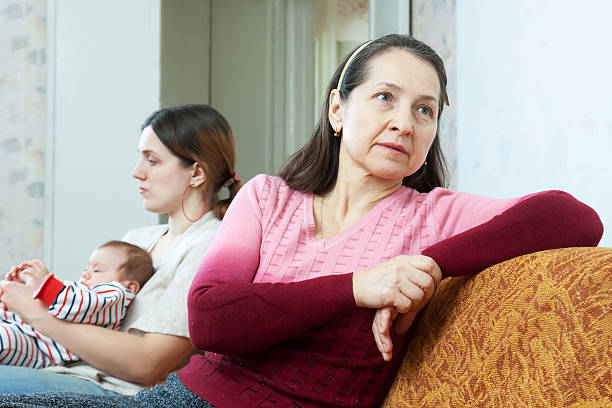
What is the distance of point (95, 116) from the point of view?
296cm

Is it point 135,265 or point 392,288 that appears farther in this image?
point 135,265

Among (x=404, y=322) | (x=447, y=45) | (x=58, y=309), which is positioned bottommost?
(x=58, y=309)

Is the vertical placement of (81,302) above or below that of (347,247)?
below

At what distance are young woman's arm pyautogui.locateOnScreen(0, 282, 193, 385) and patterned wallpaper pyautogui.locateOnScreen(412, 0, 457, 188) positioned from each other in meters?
1.33

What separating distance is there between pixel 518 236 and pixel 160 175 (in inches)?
48.1

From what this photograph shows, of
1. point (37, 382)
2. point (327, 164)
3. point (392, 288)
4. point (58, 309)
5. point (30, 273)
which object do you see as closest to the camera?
point (392, 288)

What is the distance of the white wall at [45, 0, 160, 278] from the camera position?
9.56 ft

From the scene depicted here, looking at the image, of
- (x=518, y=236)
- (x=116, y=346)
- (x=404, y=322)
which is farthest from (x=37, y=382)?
(x=518, y=236)

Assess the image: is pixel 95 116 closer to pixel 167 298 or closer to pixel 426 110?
pixel 167 298

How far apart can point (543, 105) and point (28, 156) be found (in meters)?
2.58

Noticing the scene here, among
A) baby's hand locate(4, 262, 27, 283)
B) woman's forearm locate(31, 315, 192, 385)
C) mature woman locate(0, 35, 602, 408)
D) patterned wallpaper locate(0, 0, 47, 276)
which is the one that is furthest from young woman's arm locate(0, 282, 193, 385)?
patterned wallpaper locate(0, 0, 47, 276)

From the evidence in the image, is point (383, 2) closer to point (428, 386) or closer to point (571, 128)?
point (571, 128)

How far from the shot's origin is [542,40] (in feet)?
5.34

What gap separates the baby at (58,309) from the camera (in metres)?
1.65
